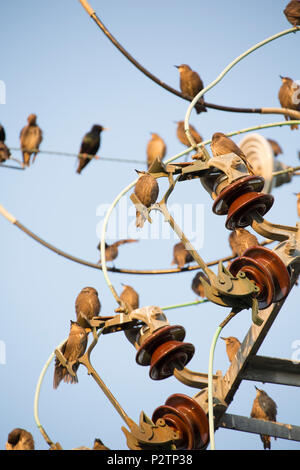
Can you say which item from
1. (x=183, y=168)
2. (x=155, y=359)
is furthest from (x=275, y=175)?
(x=155, y=359)

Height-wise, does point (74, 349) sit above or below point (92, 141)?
below

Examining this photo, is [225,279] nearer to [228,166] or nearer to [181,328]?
[181,328]

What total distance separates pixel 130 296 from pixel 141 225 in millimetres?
6860

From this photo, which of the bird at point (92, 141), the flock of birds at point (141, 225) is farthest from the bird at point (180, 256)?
the bird at point (92, 141)

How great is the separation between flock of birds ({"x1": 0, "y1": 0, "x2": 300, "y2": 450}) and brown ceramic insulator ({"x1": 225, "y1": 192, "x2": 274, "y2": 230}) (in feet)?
1.37

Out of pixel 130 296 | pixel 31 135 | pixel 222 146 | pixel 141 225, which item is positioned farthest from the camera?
pixel 31 135

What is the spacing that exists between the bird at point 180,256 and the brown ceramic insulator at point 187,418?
927 cm

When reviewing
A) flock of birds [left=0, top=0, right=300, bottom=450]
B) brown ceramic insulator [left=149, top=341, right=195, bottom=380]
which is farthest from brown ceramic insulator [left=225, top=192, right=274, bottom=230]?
brown ceramic insulator [left=149, top=341, right=195, bottom=380]

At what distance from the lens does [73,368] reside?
6.03 m

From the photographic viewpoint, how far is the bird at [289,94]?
12.7 m

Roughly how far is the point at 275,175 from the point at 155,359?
7.19ft

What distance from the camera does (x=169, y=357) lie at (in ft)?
17.3

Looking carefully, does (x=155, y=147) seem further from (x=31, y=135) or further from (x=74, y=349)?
(x=74, y=349)

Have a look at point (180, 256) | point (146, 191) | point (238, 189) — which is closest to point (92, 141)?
point (180, 256)
